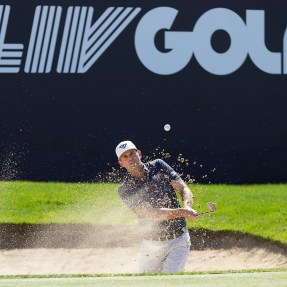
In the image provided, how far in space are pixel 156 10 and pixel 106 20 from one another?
0.79m

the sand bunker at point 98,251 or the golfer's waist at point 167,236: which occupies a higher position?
the golfer's waist at point 167,236

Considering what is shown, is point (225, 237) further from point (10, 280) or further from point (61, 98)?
point (10, 280)

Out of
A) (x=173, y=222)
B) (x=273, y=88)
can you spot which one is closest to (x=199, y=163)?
(x=273, y=88)

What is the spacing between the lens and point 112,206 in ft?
38.9

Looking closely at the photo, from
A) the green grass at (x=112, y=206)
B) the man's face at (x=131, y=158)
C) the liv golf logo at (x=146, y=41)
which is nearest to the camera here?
the man's face at (x=131, y=158)

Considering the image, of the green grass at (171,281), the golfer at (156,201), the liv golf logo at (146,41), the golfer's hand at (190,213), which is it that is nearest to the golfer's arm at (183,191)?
the golfer at (156,201)

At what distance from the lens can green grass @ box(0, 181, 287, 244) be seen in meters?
10.9

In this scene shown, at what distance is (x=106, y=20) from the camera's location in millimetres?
14039

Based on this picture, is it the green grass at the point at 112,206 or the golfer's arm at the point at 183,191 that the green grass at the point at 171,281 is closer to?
the golfer's arm at the point at 183,191

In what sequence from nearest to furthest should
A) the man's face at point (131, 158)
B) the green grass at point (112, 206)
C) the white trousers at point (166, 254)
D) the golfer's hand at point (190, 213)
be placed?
the golfer's hand at point (190, 213) → the man's face at point (131, 158) → the white trousers at point (166, 254) → the green grass at point (112, 206)

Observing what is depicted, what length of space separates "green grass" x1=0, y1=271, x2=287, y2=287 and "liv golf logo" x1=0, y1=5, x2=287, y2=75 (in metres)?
8.09

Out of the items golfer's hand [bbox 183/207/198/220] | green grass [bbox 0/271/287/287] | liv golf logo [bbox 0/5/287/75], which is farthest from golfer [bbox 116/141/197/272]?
liv golf logo [bbox 0/5/287/75]

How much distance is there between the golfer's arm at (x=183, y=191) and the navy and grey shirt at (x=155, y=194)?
5 centimetres

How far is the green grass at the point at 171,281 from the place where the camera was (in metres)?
5.72
